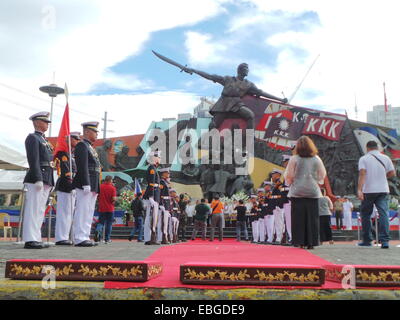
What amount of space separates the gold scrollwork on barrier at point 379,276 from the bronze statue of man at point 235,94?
24.5 m

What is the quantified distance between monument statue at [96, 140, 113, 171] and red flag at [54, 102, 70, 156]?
2402cm

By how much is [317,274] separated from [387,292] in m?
0.39

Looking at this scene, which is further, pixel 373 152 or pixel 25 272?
pixel 373 152

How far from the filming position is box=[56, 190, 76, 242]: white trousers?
6.77 metres

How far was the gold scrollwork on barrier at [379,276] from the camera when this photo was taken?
235 centimetres

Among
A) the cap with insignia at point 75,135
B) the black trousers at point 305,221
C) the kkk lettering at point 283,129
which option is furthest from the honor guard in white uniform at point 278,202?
the kkk lettering at point 283,129

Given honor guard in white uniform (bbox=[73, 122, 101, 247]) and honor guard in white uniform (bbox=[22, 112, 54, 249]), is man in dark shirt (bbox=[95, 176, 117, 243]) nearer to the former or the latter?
honor guard in white uniform (bbox=[73, 122, 101, 247])

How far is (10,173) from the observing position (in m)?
23.3

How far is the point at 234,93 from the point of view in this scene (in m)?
26.6

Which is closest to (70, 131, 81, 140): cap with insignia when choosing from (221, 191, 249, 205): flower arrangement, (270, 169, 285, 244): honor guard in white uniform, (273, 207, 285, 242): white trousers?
(270, 169, 285, 244): honor guard in white uniform

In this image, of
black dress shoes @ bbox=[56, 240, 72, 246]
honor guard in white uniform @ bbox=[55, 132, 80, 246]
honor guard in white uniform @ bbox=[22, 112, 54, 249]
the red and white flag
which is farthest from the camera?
the red and white flag

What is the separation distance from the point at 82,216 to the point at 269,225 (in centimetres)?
568
